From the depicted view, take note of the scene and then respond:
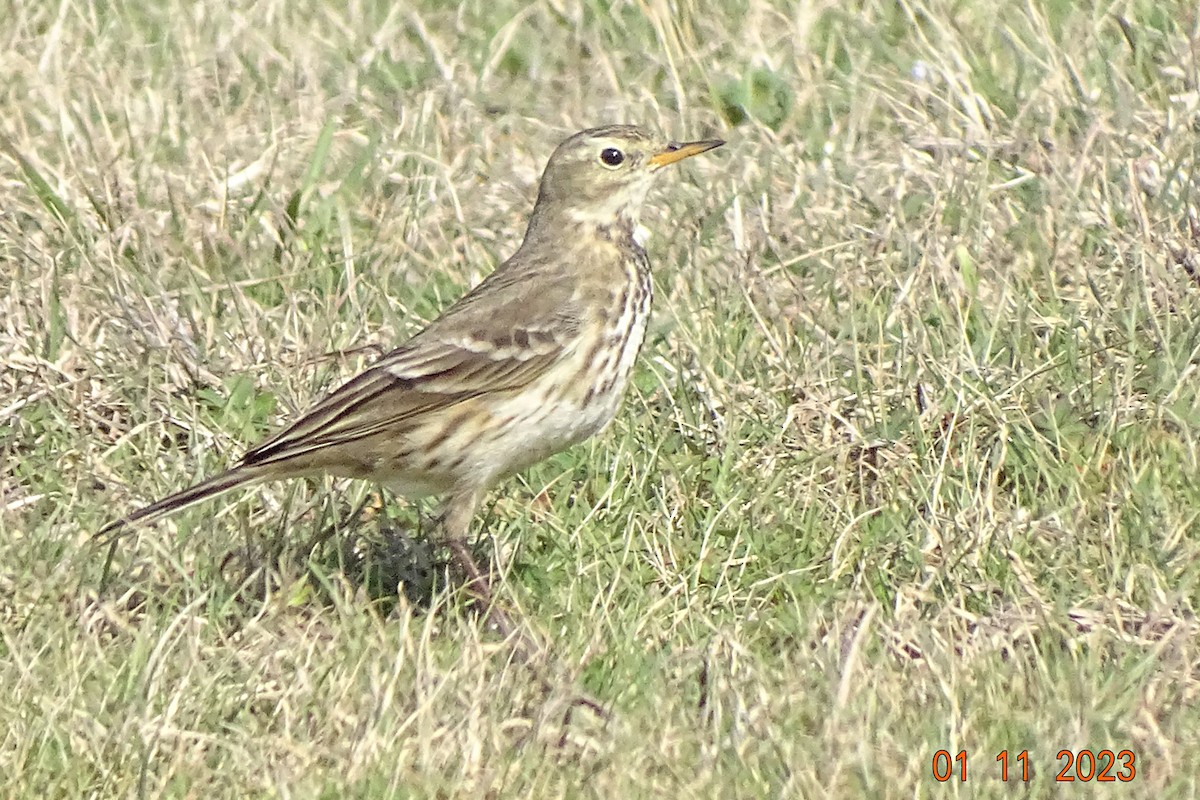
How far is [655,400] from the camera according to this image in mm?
6562

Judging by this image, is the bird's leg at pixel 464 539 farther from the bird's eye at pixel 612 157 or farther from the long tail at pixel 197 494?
the bird's eye at pixel 612 157

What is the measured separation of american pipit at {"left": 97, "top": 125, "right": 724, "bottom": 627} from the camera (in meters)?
5.54

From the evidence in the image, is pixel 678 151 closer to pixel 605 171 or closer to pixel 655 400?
pixel 605 171

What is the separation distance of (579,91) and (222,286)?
1.98 metres

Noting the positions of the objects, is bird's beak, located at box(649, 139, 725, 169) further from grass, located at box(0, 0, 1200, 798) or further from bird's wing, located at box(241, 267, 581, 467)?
grass, located at box(0, 0, 1200, 798)

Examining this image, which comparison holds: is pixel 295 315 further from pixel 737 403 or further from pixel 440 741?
pixel 440 741

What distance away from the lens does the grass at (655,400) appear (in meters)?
4.75

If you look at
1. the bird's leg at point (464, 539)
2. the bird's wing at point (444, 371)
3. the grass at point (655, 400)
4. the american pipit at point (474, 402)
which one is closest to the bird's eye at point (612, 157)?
the american pipit at point (474, 402)
